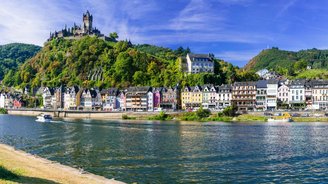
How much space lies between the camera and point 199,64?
163m

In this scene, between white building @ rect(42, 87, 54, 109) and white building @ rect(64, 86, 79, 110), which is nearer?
white building @ rect(64, 86, 79, 110)

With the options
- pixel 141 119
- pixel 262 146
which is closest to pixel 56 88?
pixel 141 119

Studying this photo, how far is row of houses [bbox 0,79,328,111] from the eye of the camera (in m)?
127

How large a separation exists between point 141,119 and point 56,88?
246ft

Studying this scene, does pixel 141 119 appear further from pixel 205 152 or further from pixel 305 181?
pixel 305 181

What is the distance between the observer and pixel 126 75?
173000mm

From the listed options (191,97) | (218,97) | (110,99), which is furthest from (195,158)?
(110,99)

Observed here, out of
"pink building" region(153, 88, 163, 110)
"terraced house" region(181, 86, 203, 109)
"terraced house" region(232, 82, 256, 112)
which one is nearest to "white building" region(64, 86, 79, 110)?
"pink building" region(153, 88, 163, 110)

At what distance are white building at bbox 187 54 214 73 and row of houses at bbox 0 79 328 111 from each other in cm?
2028

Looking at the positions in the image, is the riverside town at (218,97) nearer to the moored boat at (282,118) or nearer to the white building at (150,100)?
the white building at (150,100)

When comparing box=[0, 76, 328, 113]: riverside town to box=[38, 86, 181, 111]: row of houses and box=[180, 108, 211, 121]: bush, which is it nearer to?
box=[38, 86, 181, 111]: row of houses

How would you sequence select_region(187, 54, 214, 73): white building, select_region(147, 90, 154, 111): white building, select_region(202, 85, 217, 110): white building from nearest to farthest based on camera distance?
select_region(202, 85, 217, 110): white building < select_region(147, 90, 154, 111): white building < select_region(187, 54, 214, 73): white building

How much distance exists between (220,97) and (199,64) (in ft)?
99.7

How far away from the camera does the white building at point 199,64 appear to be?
162 metres
